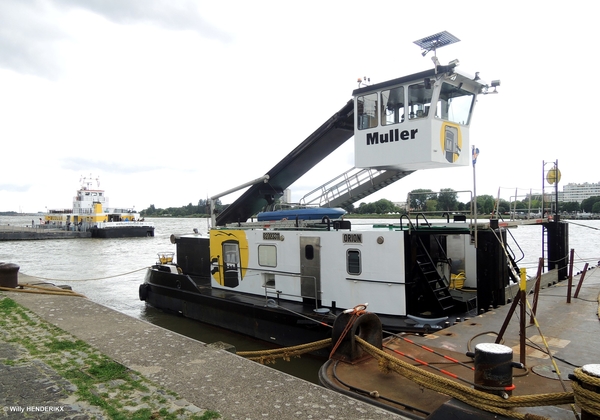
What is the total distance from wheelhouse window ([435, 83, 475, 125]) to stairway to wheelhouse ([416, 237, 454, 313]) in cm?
306

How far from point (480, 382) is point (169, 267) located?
1172cm

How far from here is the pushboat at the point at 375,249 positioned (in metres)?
8.09

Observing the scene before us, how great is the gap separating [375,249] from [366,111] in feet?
11.4

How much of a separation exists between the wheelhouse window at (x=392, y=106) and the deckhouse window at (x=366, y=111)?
21 cm

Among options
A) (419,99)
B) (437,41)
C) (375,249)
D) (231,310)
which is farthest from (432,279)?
(437,41)

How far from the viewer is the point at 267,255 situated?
1044 cm

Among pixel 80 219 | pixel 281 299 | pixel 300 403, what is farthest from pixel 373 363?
pixel 80 219

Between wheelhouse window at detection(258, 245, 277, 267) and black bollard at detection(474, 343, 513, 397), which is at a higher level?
wheelhouse window at detection(258, 245, 277, 267)

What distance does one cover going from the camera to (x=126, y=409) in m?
3.91

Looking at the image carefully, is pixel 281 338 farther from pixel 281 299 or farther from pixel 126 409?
pixel 126 409

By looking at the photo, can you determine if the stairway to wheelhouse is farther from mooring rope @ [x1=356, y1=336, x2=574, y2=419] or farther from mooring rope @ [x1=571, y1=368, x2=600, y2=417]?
mooring rope @ [x1=571, y1=368, x2=600, y2=417]

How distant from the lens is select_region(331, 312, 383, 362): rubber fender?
5.14 meters

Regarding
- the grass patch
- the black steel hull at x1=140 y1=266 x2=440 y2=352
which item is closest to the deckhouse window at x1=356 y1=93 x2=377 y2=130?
the black steel hull at x1=140 y1=266 x2=440 y2=352

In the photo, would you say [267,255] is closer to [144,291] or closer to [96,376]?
[96,376]
